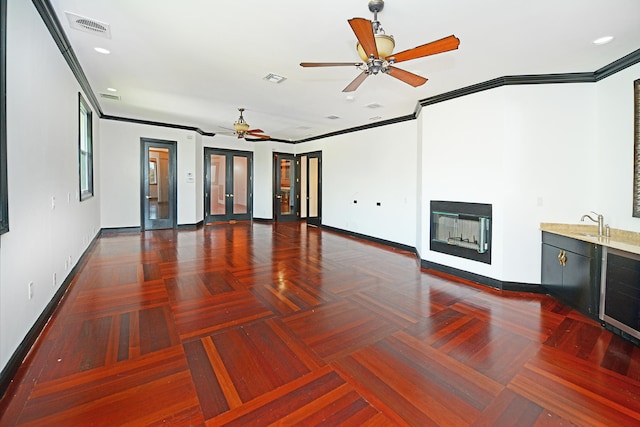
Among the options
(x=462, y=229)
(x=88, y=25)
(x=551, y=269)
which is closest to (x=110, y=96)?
(x=88, y=25)

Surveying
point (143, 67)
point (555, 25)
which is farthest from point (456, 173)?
point (143, 67)

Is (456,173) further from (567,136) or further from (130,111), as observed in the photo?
(130,111)

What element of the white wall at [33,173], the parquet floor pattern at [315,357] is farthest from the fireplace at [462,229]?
the white wall at [33,173]

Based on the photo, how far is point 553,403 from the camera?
188 centimetres

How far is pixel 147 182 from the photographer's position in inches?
305

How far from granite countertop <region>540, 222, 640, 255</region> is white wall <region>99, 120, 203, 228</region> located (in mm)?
8079

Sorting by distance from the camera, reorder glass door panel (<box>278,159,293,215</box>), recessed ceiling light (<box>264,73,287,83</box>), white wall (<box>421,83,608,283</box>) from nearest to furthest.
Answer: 1. white wall (<box>421,83,608,283</box>)
2. recessed ceiling light (<box>264,73,287,83</box>)
3. glass door panel (<box>278,159,293,215</box>)

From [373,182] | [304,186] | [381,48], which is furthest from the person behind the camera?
[304,186]

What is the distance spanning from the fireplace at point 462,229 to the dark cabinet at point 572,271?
669 millimetres

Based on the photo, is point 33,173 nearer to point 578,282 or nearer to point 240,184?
point 578,282

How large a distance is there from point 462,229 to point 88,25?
5.13 metres

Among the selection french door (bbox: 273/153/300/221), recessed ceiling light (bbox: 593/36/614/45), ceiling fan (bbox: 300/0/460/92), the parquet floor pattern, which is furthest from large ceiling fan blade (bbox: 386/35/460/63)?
french door (bbox: 273/153/300/221)

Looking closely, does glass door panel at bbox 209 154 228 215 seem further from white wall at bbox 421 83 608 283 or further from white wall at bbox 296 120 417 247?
white wall at bbox 421 83 608 283

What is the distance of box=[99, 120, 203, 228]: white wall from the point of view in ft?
23.5
